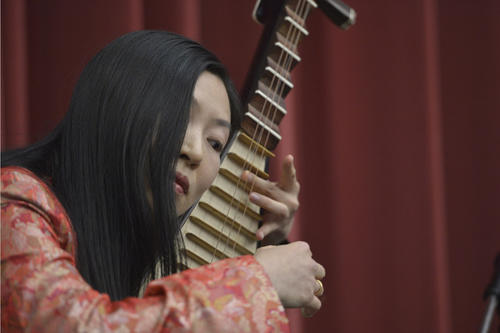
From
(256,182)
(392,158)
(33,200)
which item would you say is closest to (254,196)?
(256,182)

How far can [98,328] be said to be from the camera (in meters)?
0.58

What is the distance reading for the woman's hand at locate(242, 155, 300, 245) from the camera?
1007 mm

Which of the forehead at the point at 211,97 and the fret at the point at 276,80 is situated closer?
the forehead at the point at 211,97

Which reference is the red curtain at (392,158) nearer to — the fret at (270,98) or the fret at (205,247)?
the fret at (270,98)

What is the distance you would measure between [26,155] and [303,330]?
0.95 m

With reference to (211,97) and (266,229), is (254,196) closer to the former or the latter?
(266,229)

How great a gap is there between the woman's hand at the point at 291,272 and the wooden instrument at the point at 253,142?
197 millimetres

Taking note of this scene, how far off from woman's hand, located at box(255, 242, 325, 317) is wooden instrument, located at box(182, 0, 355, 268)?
0.20 m

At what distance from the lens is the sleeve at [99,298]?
23.1 inches

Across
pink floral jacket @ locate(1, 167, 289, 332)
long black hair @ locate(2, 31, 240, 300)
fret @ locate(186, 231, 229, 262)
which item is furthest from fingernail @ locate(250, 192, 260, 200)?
pink floral jacket @ locate(1, 167, 289, 332)

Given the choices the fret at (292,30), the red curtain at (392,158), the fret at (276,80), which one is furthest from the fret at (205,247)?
the red curtain at (392,158)

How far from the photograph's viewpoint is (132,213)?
78 cm

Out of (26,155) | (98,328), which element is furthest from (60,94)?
(98,328)

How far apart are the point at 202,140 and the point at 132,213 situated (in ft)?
0.47
